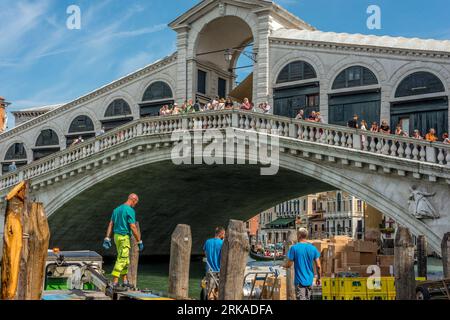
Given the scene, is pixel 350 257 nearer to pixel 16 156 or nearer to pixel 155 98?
pixel 155 98

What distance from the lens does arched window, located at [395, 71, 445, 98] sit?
19688mm

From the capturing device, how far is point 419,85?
20000 mm

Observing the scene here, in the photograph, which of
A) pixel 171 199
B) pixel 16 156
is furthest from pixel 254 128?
pixel 16 156

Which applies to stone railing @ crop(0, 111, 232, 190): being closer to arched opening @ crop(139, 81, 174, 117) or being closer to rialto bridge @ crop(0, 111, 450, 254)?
rialto bridge @ crop(0, 111, 450, 254)

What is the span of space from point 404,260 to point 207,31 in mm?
15923

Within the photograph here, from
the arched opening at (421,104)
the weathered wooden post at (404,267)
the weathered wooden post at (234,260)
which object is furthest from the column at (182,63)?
the weathered wooden post at (234,260)

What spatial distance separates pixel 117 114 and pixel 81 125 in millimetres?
2030

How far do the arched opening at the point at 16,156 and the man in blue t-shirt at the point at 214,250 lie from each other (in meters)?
20.6

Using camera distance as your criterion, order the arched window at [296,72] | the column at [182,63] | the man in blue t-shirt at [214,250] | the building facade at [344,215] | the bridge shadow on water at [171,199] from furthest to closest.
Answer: the building facade at [344,215]
the column at [182,63]
the bridge shadow on water at [171,199]
the arched window at [296,72]
the man in blue t-shirt at [214,250]

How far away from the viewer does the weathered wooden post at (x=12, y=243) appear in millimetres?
8406

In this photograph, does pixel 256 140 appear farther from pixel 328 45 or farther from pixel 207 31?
pixel 207 31

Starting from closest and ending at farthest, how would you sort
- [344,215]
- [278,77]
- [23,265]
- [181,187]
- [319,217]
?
[23,265], [278,77], [181,187], [344,215], [319,217]

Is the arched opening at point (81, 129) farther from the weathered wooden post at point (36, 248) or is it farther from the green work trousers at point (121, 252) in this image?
the weathered wooden post at point (36, 248)
